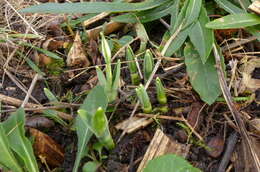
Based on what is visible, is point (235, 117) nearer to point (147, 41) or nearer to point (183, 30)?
point (183, 30)

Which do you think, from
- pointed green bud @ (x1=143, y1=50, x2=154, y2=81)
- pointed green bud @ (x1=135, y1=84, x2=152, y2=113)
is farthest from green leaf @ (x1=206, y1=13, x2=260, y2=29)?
pointed green bud @ (x1=135, y1=84, x2=152, y2=113)

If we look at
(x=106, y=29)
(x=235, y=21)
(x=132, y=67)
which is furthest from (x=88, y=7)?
(x=235, y=21)

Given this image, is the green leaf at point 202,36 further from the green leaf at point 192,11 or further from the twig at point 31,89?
the twig at point 31,89

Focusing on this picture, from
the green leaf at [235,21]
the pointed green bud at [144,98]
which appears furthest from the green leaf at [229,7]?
the pointed green bud at [144,98]

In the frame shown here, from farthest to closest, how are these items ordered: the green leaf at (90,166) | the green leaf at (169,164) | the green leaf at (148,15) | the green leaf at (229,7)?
the green leaf at (148,15) < the green leaf at (229,7) < the green leaf at (90,166) < the green leaf at (169,164)

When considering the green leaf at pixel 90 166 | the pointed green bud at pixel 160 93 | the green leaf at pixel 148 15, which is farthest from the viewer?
the green leaf at pixel 148 15

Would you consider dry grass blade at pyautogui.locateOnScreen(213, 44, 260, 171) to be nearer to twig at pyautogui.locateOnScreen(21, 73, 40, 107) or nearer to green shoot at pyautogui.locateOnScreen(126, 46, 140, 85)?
green shoot at pyautogui.locateOnScreen(126, 46, 140, 85)

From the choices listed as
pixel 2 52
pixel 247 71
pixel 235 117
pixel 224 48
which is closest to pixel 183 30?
pixel 224 48
